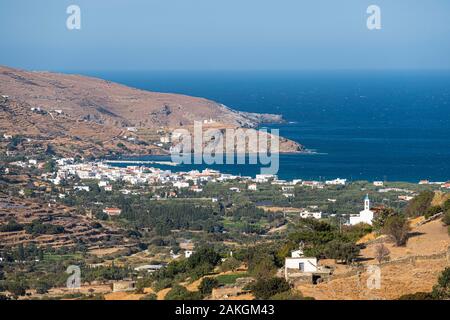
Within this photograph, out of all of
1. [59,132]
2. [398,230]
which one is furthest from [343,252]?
[59,132]

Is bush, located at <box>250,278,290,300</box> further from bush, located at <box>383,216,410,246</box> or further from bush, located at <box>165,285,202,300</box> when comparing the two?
bush, located at <box>383,216,410,246</box>

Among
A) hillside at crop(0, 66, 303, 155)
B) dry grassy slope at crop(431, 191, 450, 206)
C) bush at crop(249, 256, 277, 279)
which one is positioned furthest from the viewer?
hillside at crop(0, 66, 303, 155)

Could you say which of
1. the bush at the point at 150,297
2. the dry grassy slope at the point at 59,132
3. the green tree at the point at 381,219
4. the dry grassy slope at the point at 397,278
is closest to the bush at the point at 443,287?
the dry grassy slope at the point at 397,278

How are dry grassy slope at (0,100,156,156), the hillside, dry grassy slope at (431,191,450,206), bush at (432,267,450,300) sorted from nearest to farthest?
1. bush at (432,267,450,300)
2. dry grassy slope at (431,191,450,206)
3. dry grassy slope at (0,100,156,156)
4. the hillside

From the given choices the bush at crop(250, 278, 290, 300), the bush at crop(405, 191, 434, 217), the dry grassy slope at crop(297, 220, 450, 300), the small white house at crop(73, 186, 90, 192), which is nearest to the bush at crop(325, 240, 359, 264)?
the dry grassy slope at crop(297, 220, 450, 300)

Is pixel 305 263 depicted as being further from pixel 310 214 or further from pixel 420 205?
pixel 310 214
